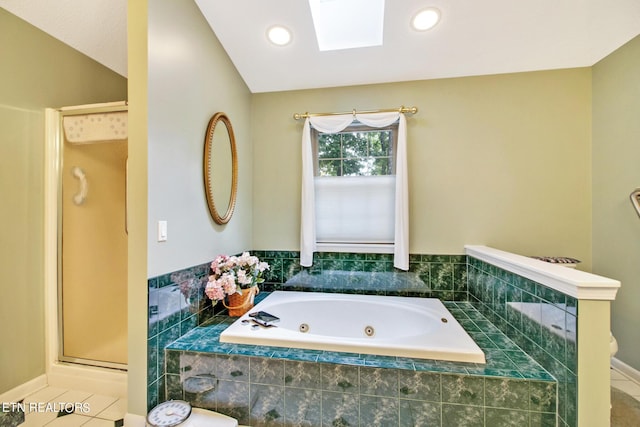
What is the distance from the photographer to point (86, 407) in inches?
59.3

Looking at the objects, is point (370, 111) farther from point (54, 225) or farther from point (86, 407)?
point (86, 407)

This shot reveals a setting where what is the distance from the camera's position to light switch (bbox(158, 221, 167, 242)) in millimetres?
1352

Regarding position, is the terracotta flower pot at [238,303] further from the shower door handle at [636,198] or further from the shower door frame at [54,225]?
the shower door handle at [636,198]

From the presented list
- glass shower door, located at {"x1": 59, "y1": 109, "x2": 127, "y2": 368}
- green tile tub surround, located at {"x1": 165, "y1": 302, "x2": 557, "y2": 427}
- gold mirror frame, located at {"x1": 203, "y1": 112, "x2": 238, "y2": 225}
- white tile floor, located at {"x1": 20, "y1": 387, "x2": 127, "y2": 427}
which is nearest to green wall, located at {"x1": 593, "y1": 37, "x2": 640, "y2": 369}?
green tile tub surround, located at {"x1": 165, "y1": 302, "x2": 557, "y2": 427}

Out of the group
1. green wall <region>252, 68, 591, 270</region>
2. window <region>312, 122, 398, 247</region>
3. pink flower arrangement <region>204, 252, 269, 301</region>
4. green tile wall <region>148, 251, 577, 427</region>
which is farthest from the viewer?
window <region>312, 122, 398, 247</region>

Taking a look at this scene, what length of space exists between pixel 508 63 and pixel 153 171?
2.67m

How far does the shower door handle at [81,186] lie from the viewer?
70.7 inches

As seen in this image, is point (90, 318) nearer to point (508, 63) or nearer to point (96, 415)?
point (96, 415)

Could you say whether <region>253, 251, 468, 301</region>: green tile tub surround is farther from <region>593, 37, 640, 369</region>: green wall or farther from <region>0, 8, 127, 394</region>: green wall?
<region>0, 8, 127, 394</region>: green wall

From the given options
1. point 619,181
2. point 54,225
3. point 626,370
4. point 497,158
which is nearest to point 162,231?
point 54,225

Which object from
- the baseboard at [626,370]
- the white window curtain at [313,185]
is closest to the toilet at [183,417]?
the white window curtain at [313,185]

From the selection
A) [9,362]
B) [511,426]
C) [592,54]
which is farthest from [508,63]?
[9,362]

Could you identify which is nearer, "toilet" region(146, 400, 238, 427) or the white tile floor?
"toilet" region(146, 400, 238, 427)

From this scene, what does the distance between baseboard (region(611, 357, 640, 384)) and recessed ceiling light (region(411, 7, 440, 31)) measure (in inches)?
108
